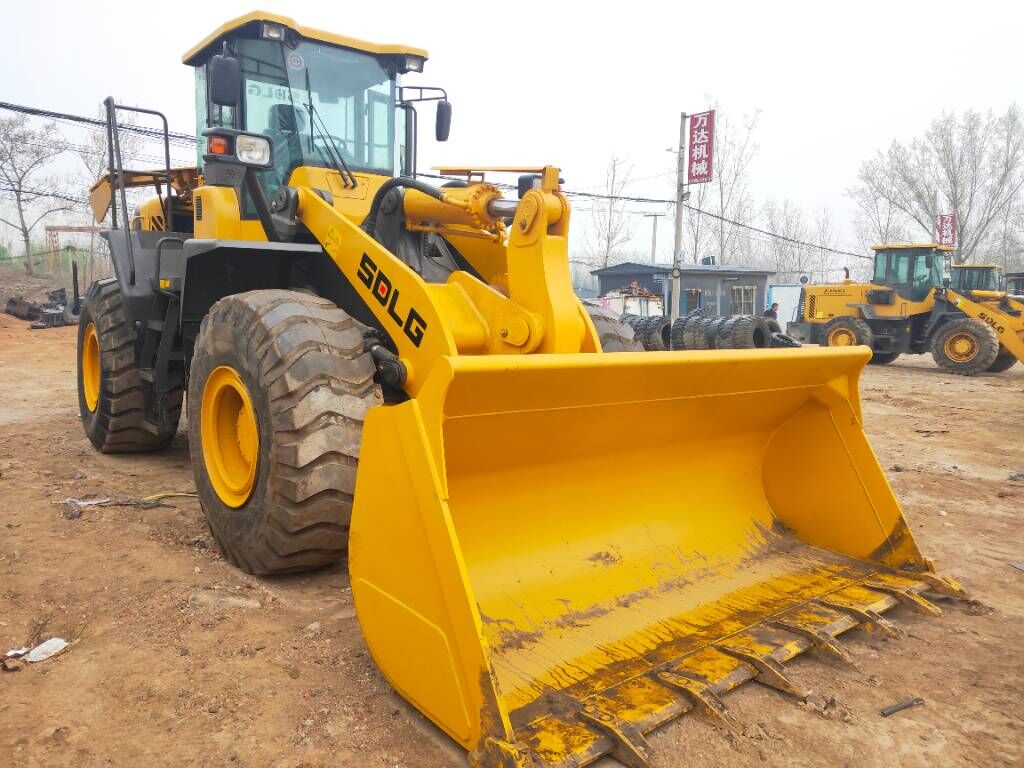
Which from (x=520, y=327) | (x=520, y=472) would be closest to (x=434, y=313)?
(x=520, y=327)

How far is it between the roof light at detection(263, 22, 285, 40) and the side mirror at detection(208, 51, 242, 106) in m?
0.74

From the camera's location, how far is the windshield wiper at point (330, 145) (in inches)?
193

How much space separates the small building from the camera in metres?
32.8

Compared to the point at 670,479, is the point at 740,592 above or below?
below

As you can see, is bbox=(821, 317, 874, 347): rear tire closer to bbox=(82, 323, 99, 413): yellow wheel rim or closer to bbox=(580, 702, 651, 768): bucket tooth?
bbox=(82, 323, 99, 413): yellow wheel rim

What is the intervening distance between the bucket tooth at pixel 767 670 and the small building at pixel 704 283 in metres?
29.3

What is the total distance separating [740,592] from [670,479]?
613 millimetres

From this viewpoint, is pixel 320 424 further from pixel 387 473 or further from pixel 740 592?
pixel 740 592

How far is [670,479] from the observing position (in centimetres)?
375

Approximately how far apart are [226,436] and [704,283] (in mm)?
32129

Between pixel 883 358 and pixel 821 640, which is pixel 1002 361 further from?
pixel 821 640

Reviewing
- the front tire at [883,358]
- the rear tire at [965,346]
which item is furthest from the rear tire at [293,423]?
the front tire at [883,358]

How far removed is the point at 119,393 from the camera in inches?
236

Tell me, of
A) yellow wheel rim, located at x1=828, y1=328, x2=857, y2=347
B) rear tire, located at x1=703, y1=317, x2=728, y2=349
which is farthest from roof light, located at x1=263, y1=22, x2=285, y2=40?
yellow wheel rim, located at x1=828, y1=328, x2=857, y2=347
